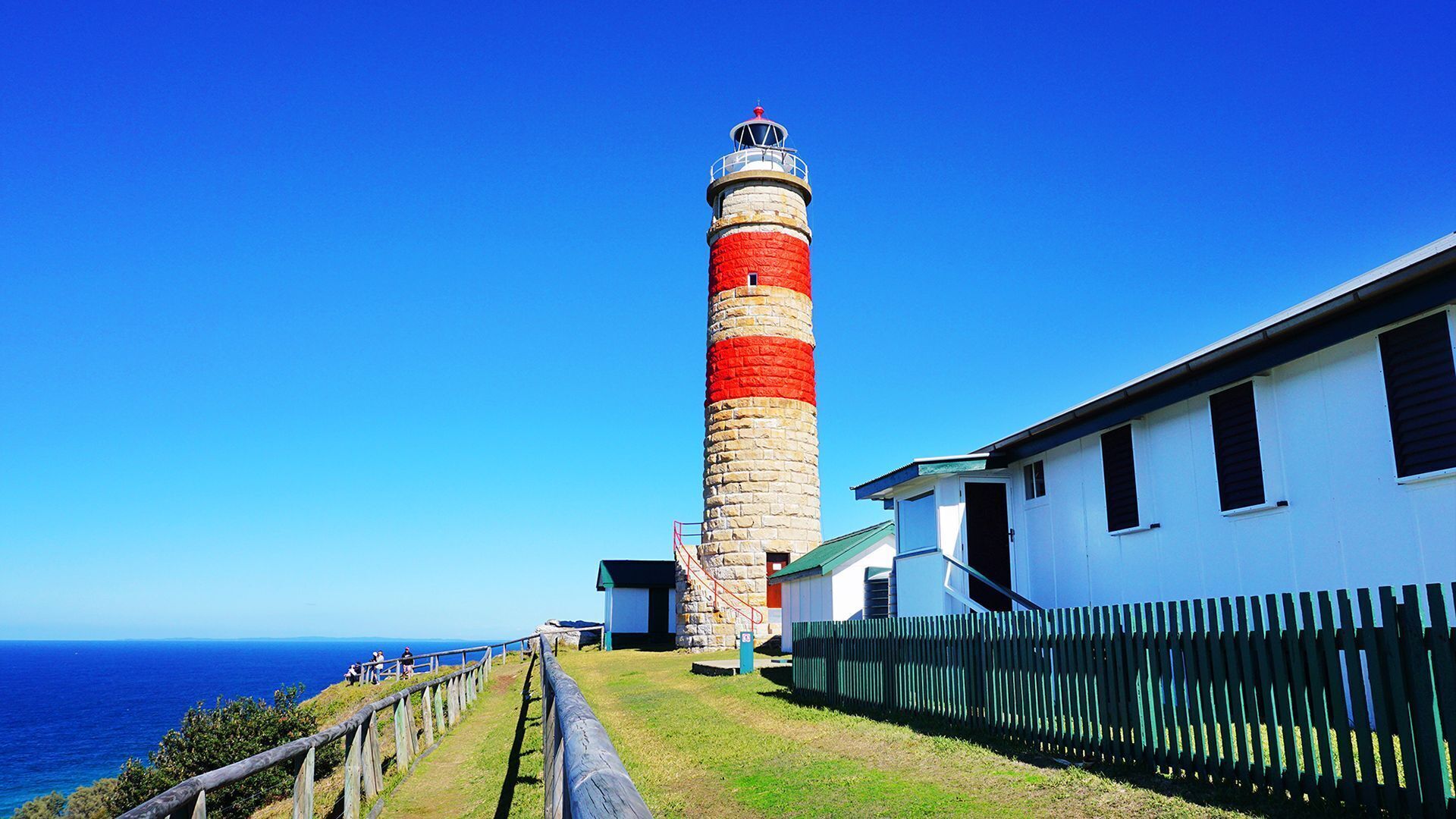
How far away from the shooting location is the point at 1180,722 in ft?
25.4

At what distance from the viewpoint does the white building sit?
8.86 metres

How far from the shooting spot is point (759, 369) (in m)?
29.3

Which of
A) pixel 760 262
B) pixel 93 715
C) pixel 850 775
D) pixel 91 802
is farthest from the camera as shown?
pixel 93 715

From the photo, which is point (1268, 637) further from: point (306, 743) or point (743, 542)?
point (743, 542)

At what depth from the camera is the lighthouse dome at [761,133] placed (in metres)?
33.8

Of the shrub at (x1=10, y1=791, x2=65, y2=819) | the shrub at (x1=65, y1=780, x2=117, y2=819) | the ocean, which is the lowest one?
the ocean

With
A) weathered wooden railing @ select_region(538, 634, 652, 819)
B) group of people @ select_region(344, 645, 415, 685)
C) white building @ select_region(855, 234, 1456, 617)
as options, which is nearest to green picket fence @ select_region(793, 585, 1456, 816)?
white building @ select_region(855, 234, 1456, 617)

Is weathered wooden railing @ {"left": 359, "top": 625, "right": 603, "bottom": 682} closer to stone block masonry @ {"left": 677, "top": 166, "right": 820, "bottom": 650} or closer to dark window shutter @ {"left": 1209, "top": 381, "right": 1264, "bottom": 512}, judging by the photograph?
stone block masonry @ {"left": 677, "top": 166, "right": 820, "bottom": 650}

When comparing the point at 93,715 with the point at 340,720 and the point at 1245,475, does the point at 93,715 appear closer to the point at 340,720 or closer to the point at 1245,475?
the point at 340,720

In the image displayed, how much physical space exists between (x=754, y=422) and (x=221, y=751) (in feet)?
56.3

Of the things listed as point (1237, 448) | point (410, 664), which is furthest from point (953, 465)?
point (410, 664)

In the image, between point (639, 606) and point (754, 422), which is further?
point (639, 606)

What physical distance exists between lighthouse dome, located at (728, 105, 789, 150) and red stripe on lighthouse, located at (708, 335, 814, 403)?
857 centimetres

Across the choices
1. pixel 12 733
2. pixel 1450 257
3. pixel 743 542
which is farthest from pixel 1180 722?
pixel 12 733
